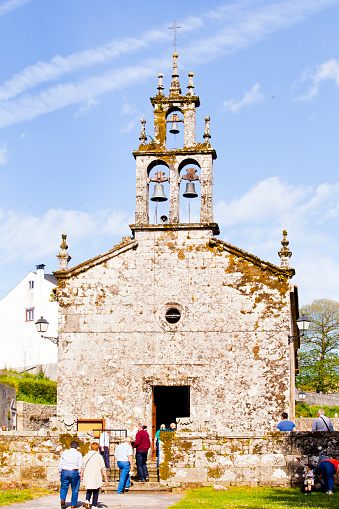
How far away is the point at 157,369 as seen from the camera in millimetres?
23656

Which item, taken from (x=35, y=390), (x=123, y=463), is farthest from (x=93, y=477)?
(x=35, y=390)

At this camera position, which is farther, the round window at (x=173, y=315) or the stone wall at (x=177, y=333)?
the round window at (x=173, y=315)

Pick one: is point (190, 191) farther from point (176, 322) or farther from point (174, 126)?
point (176, 322)

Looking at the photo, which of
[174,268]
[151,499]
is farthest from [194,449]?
[174,268]

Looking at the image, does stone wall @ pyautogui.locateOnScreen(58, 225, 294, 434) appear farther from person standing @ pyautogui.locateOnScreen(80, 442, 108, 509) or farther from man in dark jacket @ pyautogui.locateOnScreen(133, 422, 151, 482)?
person standing @ pyautogui.locateOnScreen(80, 442, 108, 509)

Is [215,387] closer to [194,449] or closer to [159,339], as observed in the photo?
[159,339]

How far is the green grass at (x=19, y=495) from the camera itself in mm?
15398

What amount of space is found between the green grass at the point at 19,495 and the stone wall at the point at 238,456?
2.83 meters

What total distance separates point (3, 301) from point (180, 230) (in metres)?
36.3

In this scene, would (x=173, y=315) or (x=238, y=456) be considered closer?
(x=238, y=456)

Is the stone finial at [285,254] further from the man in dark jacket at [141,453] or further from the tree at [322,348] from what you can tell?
the tree at [322,348]

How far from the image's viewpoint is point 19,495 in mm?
16391

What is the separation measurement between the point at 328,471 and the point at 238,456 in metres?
2.21

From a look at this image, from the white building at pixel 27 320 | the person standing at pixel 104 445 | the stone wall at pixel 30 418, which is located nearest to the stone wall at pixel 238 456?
the person standing at pixel 104 445
